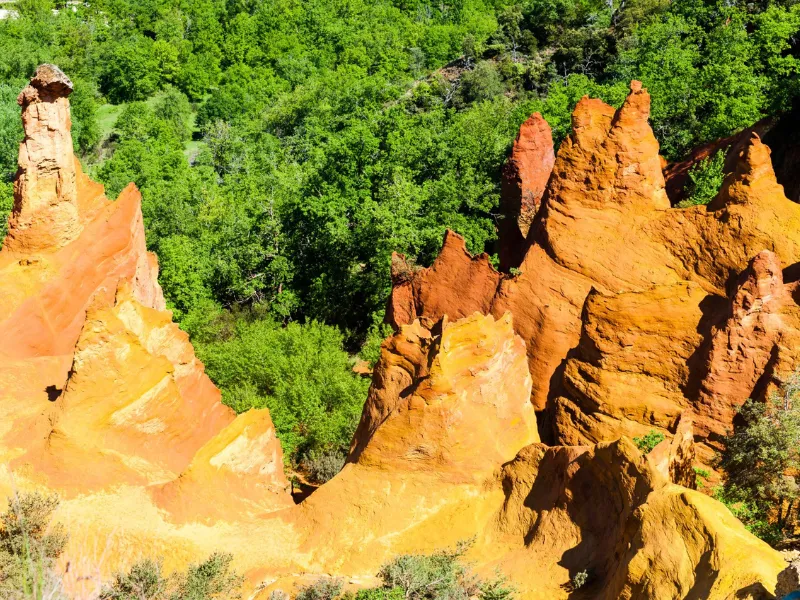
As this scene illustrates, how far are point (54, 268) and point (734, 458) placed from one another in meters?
19.1

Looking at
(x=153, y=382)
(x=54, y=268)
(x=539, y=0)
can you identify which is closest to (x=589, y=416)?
(x=153, y=382)

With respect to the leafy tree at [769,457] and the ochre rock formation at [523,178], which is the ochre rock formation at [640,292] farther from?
the ochre rock formation at [523,178]

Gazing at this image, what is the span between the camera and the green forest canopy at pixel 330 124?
35.6m

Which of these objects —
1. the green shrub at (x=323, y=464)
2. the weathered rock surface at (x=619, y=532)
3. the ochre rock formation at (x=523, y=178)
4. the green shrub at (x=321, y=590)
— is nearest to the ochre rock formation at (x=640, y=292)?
the weathered rock surface at (x=619, y=532)

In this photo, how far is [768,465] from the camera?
16.0m

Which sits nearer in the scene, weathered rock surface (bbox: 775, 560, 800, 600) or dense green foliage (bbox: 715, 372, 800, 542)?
weathered rock surface (bbox: 775, 560, 800, 600)

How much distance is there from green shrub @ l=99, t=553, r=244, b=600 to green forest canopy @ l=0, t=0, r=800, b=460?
10.4m

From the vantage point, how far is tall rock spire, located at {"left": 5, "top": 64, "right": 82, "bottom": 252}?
24.8m

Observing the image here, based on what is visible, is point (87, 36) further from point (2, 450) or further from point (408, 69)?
point (2, 450)

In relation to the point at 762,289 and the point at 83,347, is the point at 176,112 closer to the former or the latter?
the point at 83,347

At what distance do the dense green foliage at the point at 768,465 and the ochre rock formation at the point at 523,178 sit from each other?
17.7 m

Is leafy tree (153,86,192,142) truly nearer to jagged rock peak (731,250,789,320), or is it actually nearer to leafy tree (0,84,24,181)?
leafy tree (0,84,24,181)

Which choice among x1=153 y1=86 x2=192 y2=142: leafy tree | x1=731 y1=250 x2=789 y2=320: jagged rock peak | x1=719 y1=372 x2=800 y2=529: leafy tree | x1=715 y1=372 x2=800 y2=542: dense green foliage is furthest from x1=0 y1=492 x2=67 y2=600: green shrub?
x1=153 y1=86 x2=192 y2=142: leafy tree

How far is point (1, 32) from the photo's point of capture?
85562 millimetres
